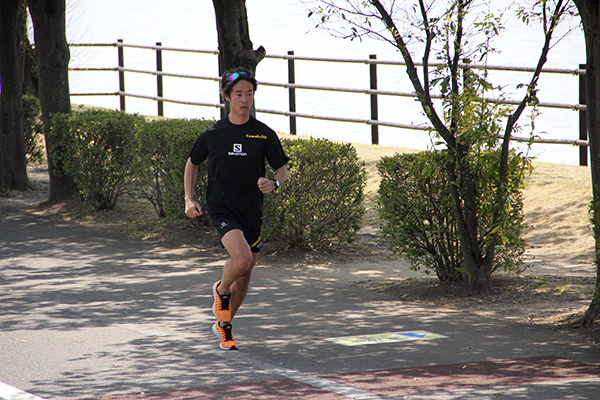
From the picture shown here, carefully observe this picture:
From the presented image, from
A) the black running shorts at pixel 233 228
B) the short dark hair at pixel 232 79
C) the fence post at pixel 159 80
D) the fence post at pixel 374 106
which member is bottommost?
the black running shorts at pixel 233 228

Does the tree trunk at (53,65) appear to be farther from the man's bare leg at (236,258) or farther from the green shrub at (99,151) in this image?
the man's bare leg at (236,258)

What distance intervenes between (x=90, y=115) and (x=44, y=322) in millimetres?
6290

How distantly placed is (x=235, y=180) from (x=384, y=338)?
1.65m

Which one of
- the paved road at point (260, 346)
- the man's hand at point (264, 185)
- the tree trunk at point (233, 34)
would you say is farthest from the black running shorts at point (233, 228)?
the tree trunk at point (233, 34)

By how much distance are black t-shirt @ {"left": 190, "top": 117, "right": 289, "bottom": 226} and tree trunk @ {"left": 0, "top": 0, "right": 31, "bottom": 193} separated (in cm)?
933

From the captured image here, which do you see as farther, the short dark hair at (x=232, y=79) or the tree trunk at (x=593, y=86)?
the tree trunk at (x=593, y=86)

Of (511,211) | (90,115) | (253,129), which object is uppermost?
(90,115)

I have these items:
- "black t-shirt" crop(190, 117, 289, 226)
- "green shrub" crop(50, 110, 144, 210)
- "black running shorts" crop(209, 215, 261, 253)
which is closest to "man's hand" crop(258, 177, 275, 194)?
"black t-shirt" crop(190, 117, 289, 226)

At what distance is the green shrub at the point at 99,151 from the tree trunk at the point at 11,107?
2265mm

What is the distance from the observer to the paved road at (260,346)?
16.4 ft

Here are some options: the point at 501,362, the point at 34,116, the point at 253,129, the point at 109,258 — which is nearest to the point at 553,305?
the point at 501,362

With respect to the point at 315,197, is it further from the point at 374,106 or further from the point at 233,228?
the point at 374,106

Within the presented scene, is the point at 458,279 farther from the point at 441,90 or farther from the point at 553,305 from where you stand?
the point at 441,90

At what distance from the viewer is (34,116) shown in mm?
16250
